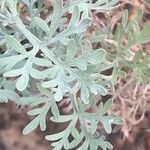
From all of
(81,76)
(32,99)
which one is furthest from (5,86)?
(81,76)

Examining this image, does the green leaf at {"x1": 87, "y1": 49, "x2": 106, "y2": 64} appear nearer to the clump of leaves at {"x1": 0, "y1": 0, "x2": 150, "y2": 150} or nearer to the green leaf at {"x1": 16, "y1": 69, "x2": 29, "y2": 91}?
the clump of leaves at {"x1": 0, "y1": 0, "x2": 150, "y2": 150}

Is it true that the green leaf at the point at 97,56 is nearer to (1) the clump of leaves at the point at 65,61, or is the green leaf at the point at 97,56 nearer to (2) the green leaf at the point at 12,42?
(1) the clump of leaves at the point at 65,61

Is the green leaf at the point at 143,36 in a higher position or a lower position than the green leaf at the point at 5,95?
lower

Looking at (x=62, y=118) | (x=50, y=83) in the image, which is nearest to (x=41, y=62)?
(x=50, y=83)

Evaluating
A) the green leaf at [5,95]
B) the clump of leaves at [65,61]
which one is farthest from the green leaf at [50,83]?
the green leaf at [5,95]

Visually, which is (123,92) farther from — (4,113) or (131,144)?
(4,113)

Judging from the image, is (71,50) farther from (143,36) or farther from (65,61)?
(143,36)

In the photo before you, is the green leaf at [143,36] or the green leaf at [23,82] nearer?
the green leaf at [23,82]

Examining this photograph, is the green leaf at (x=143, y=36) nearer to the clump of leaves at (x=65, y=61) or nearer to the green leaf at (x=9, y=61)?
the clump of leaves at (x=65, y=61)

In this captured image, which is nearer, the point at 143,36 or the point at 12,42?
the point at 12,42

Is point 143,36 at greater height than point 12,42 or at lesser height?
lesser

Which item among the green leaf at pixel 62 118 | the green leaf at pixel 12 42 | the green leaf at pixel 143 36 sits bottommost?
the green leaf at pixel 62 118
